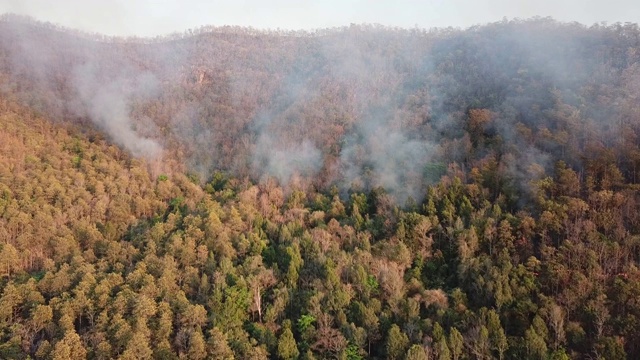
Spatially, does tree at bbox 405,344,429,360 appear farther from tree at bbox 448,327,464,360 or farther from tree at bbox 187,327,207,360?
tree at bbox 187,327,207,360

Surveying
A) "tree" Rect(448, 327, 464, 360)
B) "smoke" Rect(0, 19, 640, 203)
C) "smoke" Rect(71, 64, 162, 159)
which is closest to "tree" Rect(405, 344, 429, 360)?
"tree" Rect(448, 327, 464, 360)

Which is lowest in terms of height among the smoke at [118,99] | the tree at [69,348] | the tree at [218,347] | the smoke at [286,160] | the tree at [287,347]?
the tree at [287,347]

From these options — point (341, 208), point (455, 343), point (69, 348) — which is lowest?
point (455, 343)

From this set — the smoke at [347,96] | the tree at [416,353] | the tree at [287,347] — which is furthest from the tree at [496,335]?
the smoke at [347,96]

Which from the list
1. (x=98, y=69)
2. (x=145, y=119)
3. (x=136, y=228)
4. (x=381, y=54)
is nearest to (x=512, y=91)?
(x=381, y=54)

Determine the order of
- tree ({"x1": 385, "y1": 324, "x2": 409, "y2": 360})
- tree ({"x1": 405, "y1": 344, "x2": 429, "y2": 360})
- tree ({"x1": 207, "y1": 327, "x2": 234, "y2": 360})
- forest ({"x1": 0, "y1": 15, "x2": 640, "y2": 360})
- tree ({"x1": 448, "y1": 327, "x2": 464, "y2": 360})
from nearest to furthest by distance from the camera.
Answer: tree ({"x1": 405, "y1": 344, "x2": 429, "y2": 360}), tree ({"x1": 448, "y1": 327, "x2": 464, "y2": 360}), tree ({"x1": 207, "y1": 327, "x2": 234, "y2": 360}), tree ({"x1": 385, "y1": 324, "x2": 409, "y2": 360}), forest ({"x1": 0, "y1": 15, "x2": 640, "y2": 360})

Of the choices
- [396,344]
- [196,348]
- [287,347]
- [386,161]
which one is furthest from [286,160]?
[396,344]

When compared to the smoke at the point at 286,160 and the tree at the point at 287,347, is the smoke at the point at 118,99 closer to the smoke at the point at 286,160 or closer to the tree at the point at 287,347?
the smoke at the point at 286,160

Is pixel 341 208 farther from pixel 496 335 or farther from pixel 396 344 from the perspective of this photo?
pixel 496 335
